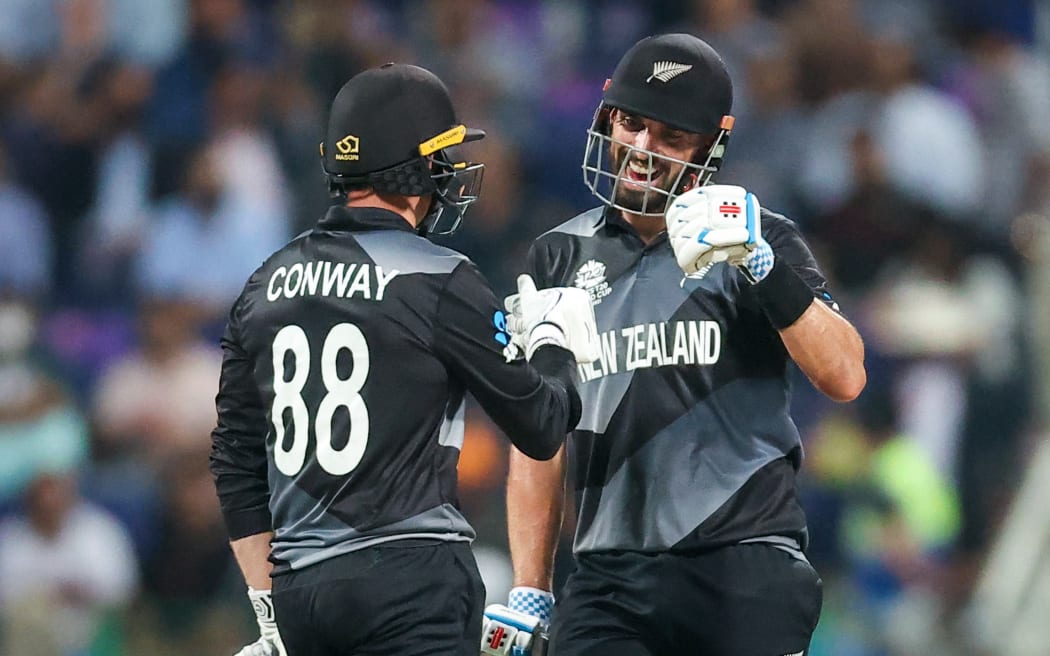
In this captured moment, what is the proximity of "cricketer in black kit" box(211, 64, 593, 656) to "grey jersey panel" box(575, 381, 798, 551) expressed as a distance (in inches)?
11.8

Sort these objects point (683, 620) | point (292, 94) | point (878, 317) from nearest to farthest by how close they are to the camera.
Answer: point (683, 620) → point (878, 317) → point (292, 94)

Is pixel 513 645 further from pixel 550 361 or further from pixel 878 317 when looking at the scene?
pixel 878 317

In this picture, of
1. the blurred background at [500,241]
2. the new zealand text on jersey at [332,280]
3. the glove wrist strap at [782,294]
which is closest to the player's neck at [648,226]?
the glove wrist strap at [782,294]

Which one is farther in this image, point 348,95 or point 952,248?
point 952,248

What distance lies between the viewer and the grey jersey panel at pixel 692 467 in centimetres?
387

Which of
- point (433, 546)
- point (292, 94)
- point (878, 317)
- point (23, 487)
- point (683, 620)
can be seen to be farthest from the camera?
point (292, 94)

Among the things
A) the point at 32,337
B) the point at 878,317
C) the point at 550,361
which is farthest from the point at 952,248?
the point at 550,361

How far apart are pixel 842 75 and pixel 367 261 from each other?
6196mm

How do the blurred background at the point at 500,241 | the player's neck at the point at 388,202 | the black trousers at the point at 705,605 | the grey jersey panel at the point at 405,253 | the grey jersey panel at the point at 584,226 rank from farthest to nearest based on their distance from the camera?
the blurred background at the point at 500,241 → the grey jersey panel at the point at 584,226 → the black trousers at the point at 705,605 → the player's neck at the point at 388,202 → the grey jersey panel at the point at 405,253

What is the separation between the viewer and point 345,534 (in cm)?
349

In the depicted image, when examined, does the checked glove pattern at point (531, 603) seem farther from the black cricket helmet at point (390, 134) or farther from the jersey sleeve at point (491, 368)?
the black cricket helmet at point (390, 134)

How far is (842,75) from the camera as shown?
9.24 metres

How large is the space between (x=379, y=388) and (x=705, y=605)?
3.18ft

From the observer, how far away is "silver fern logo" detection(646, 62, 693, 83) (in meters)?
4.04
